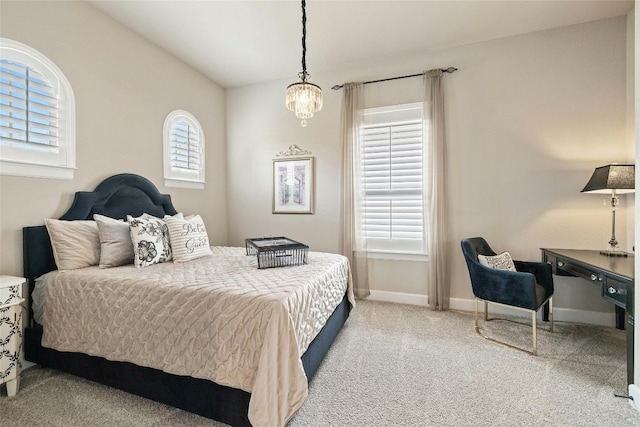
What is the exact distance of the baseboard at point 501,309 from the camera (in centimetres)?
274

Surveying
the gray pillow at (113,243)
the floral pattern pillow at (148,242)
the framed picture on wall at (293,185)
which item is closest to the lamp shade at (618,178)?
the framed picture on wall at (293,185)

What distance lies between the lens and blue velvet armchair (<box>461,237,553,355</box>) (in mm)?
2219

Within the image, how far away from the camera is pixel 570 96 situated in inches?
110

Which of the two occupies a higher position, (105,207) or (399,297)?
(105,207)

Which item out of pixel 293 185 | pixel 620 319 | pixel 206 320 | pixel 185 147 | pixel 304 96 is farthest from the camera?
pixel 293 185

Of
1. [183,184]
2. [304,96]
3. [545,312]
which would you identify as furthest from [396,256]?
[183,184]

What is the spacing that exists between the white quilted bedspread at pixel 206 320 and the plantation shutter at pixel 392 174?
149 centimetres

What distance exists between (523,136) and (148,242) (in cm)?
379

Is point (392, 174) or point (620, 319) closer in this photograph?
point (620, 319)

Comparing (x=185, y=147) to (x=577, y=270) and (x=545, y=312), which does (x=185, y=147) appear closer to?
(x=577, y=270)

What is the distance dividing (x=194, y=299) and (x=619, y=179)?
132 inches

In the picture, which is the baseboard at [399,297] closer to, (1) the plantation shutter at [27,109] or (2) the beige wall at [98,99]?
(2) the beige wall at [98,99]

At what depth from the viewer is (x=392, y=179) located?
3426 mm

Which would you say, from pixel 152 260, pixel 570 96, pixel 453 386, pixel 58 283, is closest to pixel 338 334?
pixel 453 386
